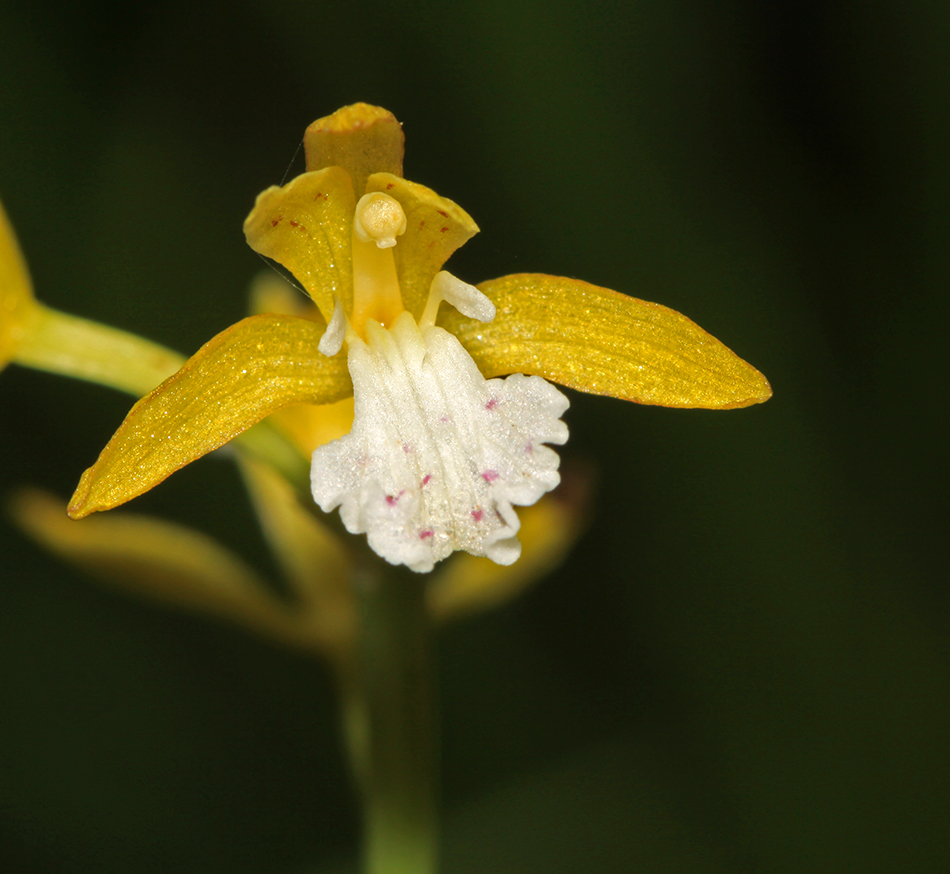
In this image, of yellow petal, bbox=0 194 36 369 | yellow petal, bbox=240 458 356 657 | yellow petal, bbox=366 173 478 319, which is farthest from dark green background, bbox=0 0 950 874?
yellow petal, bbox=366 173 478 319

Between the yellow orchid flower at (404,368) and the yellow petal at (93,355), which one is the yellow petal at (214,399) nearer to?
the yellow orchid flower at (404,368)

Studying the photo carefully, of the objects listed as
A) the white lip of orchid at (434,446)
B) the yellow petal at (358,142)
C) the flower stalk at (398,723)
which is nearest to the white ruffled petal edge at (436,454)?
the white lip of orchid at (434,446)

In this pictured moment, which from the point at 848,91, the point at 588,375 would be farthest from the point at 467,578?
the point at 848,91

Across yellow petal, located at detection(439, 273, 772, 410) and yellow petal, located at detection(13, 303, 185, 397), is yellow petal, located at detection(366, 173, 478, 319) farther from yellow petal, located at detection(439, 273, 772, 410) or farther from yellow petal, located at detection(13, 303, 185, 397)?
yellow petal, located at detection(13, 303, 185, 397)

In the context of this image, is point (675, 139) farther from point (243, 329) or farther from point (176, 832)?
point (176, 832)

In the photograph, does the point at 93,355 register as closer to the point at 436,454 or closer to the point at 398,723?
the point at 436,454

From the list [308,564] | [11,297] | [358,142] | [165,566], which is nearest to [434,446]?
Result: [358,142]
